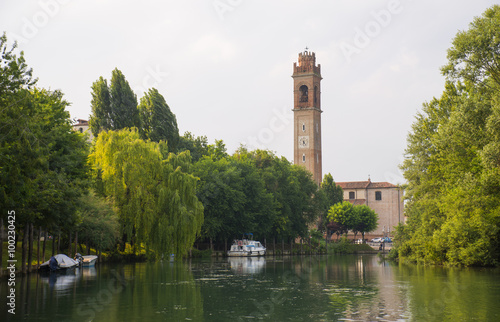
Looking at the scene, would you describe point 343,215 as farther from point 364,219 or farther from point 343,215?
point 364,219

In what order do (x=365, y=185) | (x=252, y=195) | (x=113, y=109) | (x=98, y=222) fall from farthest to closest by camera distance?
(x=365, y=185) < (x=252, y=195) < (x=113, y=109) < (x=98, y=222)

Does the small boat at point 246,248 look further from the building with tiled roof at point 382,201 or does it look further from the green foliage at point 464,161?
the building with tiled roof at point 382,201

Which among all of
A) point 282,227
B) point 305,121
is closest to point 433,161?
point 282,227

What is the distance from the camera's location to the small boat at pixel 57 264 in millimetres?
38438

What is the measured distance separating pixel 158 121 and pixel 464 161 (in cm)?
4804

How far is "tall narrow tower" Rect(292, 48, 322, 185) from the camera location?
419 feet

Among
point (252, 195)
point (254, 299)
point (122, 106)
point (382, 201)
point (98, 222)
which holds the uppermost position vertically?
point (122, 106)

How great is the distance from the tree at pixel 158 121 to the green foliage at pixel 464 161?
121 feet

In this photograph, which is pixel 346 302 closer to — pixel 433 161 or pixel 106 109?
pixel 433 161

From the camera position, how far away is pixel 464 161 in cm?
4019

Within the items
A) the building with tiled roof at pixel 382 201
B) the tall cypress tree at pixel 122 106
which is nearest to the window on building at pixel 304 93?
the building with tiled roof at pixel 382 201

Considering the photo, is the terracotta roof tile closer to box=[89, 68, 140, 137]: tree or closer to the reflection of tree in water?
box=[89, 68, 140, 137]: tree

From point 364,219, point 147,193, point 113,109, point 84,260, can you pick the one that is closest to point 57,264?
point 84,260

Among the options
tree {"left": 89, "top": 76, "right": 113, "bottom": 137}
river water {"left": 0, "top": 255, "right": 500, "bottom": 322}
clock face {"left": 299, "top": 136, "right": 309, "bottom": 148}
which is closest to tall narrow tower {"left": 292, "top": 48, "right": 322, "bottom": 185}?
clock face {"left": 299, "top": 136, "right": 309, "bottom": 148}
